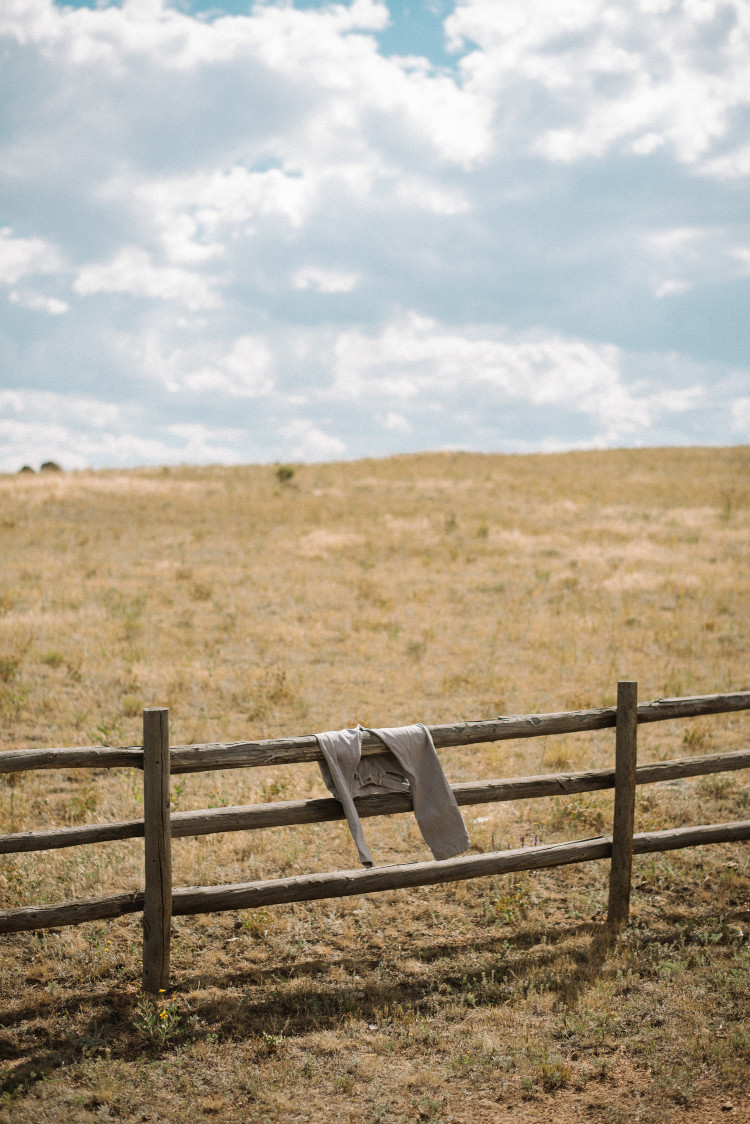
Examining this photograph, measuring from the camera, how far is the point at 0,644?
13438 millimetres

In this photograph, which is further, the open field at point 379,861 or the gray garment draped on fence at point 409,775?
the gray garment draped on fence at point 409,775

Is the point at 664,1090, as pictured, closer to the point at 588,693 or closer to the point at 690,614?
the point at 588,693

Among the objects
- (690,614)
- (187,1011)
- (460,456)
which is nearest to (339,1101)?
(187,1011)

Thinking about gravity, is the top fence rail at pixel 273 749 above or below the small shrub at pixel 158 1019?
above

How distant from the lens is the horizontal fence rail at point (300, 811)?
4.99 m

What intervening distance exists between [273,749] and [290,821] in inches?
21.4

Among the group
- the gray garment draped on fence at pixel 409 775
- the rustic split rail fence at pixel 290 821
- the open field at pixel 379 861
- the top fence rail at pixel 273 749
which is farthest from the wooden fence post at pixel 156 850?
the gray garment draped on fence at pixel 409 775

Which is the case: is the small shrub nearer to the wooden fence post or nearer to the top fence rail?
the wooden fence post

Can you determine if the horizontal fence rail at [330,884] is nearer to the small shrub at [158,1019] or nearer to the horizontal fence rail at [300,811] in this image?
the horizontal fence rail at [300,811]

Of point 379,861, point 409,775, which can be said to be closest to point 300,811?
point 409,775

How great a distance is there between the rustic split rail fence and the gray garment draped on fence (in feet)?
0.29

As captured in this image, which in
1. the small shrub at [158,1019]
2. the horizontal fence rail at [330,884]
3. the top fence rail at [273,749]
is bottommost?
the small shrub at [158,1019]

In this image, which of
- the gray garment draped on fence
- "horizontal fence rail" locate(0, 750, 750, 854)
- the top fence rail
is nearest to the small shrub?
"horizontal fence rail" locate(0, 750, 750, 854)

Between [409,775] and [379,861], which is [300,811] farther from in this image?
[379,861]
